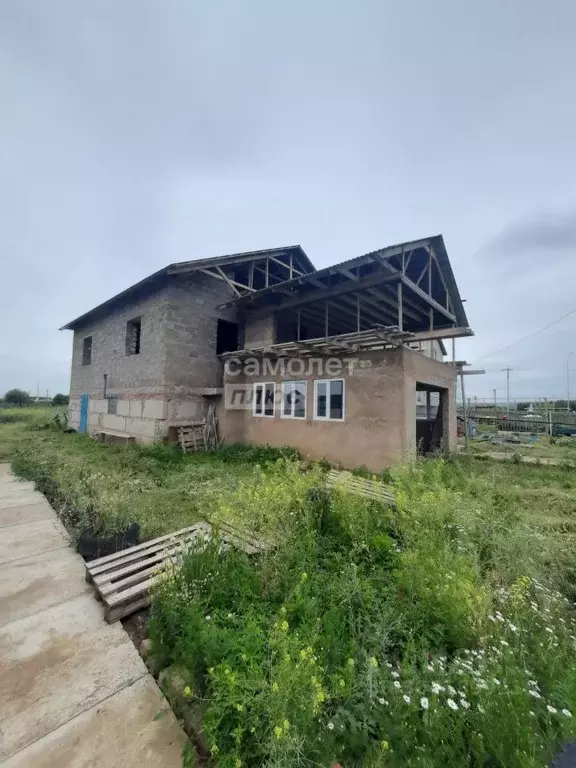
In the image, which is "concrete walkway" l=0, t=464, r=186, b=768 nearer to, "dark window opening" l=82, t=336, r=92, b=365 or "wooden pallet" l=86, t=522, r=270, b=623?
"wooden pallet" l=86, t=522, r=270, b=623

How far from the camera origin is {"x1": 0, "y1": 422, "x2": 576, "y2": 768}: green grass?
1.56 metres

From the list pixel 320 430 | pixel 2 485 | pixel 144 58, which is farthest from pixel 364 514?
pixel 144 58

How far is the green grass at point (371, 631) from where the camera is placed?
1562 mm

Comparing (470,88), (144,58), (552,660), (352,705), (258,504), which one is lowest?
(352,705)

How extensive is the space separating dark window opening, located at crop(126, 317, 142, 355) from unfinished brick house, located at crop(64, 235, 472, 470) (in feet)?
0.15

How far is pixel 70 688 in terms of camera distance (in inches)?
85.0

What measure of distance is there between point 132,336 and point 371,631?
13.4m

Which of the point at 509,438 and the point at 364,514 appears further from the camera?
the point at 509,438

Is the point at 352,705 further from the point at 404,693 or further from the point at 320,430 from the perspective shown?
the point at 320,430

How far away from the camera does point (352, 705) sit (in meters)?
1.79

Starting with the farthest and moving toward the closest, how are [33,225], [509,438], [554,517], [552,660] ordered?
[33,225] → [509,438] → [554,517] → [552,660]

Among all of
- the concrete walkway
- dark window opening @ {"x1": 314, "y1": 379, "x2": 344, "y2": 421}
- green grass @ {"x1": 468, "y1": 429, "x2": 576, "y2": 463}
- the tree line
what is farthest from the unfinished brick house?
the tree line

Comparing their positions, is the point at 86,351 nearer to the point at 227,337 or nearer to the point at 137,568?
the point at 227,337

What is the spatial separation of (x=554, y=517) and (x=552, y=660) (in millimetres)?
4176
